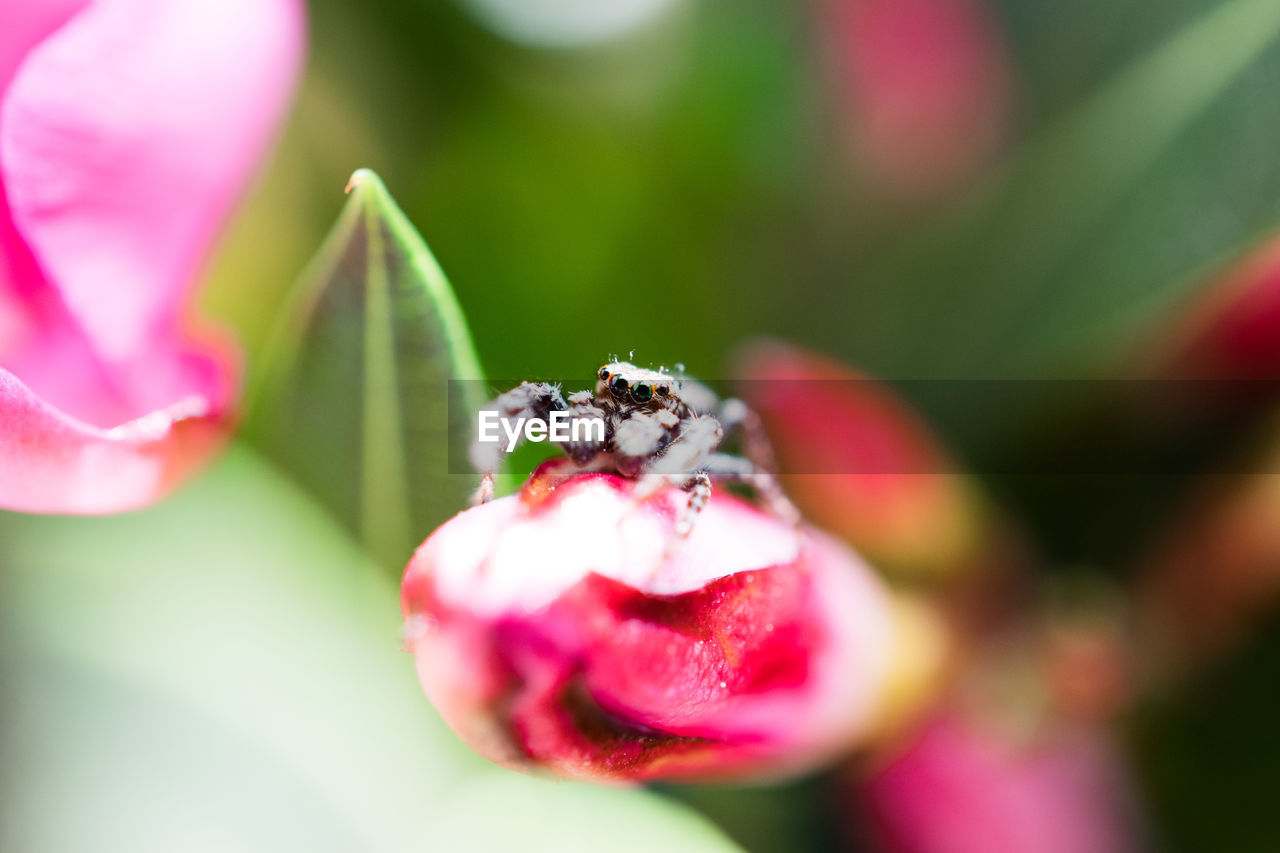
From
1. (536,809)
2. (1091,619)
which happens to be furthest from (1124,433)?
(536,809)

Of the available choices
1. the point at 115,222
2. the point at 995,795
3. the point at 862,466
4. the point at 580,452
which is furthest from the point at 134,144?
the point at 995,795

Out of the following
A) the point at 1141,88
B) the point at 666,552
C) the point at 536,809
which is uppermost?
the point at 1141,88

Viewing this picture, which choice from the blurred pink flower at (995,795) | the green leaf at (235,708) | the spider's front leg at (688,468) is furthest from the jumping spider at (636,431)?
the blurred pink flower at (995,795)

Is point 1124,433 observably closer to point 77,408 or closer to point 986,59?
point 986,59

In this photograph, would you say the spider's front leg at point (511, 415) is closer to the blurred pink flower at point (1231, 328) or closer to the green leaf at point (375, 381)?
the green leaf at point (375, 381)

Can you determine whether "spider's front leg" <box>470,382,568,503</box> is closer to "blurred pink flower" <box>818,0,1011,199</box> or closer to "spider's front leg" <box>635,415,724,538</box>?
"spider's front leg" <box>635,415,724,538</box>

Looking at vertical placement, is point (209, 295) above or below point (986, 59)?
below

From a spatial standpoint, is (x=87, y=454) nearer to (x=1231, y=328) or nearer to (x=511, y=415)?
(x=511, y=415)

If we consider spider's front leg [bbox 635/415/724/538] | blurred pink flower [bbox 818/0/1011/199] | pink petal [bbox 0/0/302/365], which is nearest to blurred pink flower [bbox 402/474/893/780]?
spider's front leg [bbox 635/415/724/538]

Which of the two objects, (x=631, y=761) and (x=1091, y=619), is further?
(x=1091, y=619)
